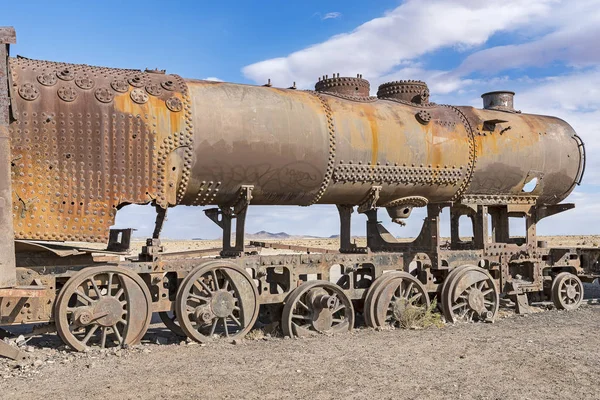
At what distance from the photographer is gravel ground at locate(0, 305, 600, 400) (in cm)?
559

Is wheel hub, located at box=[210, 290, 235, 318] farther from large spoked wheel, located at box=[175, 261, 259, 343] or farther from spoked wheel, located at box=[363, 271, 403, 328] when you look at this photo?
spoked wheel, located at box=[363, 271, 403, 328]

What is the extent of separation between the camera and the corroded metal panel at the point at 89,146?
7.05m

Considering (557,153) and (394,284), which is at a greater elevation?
(557,153)

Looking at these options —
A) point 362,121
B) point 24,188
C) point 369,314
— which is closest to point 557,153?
point 362,121

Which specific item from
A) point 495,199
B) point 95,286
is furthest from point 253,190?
point 495,199

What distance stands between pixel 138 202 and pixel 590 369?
5.92 meters

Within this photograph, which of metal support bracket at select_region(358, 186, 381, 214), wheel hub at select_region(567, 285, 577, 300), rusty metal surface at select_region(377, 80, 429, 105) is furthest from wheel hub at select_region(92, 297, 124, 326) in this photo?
wheel hub at select_region(567, 285, 577, 300)

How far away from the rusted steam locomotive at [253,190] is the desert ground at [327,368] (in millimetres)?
537

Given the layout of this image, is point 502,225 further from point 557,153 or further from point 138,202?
point 138,202

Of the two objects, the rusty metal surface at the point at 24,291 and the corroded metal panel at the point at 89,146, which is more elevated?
the corroded metal panel at the point at 89,146

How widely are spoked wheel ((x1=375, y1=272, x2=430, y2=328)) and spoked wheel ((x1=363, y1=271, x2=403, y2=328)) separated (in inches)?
1.5

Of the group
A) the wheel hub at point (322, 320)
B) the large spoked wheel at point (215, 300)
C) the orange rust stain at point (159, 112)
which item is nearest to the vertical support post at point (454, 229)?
the wheel hub at point (322, 320)

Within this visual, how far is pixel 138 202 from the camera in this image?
771 centimetres

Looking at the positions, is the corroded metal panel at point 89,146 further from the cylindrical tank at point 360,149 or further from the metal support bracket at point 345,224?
the metal support bracket at point 345,224
